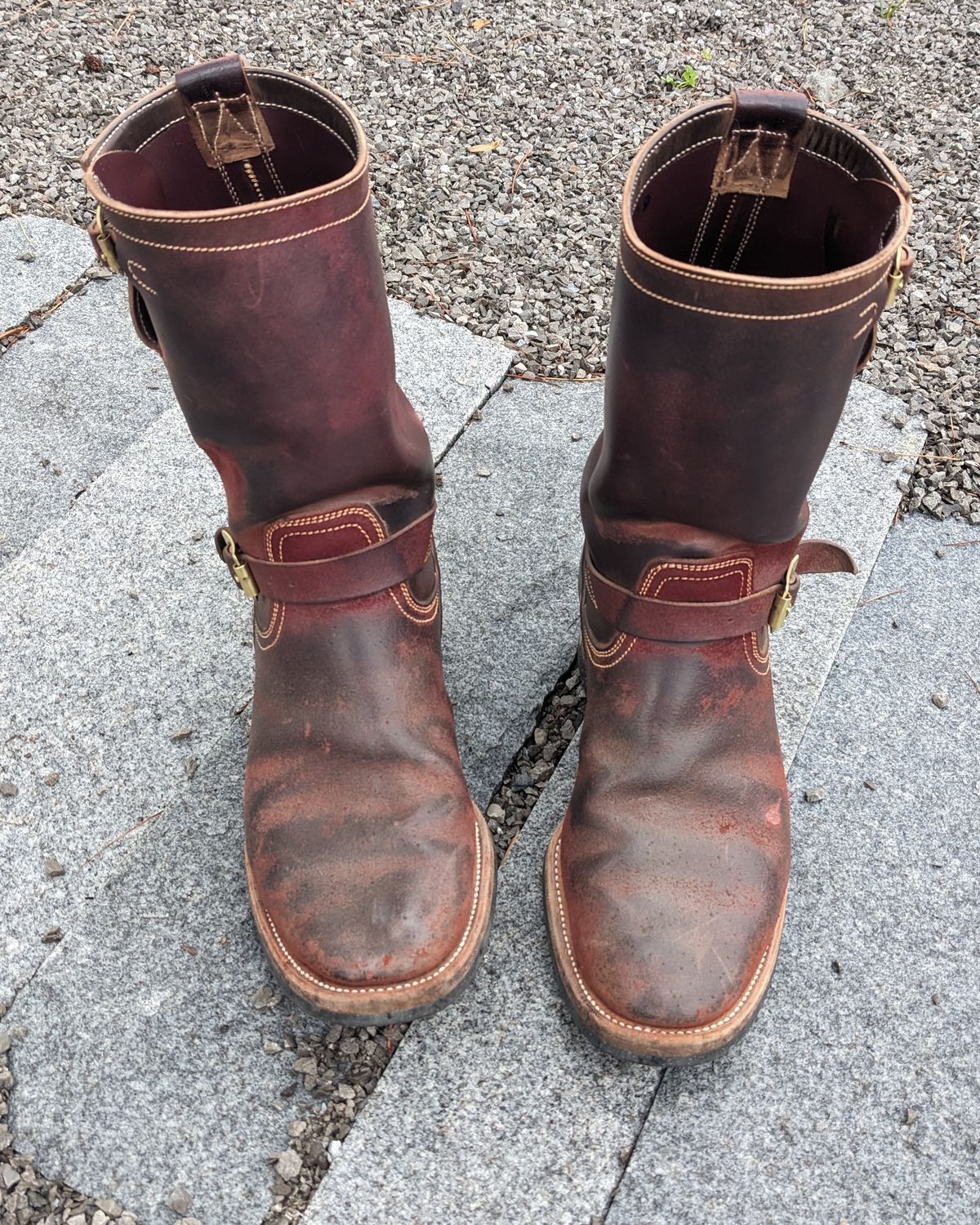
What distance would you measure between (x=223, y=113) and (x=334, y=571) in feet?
1.75

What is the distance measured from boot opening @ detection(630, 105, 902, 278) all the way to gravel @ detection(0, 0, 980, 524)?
2.92 ft

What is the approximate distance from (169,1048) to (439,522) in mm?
976

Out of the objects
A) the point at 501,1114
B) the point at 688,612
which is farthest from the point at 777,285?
the point at 501,1114

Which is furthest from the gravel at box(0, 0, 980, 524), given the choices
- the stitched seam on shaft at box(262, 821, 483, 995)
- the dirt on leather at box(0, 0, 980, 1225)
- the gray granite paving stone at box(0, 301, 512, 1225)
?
the stitched seam on shaft at box(262, 821, 483, 995)

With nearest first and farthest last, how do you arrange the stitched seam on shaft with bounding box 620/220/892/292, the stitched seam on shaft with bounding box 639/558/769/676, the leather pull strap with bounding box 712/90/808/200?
the stitched seam on shaft with bounding box 620/220/892/292 → the leather pull strap with bounding box 712/90/808/200 → the stitched seam on shaft with bounding box 639/558/769/676

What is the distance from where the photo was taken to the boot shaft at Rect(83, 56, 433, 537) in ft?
3.35

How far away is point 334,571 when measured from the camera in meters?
1.24

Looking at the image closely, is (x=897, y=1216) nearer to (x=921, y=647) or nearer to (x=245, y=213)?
(x=921, y=647)

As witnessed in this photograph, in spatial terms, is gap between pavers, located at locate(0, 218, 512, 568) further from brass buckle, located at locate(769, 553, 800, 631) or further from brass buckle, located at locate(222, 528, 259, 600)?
brass buckle, located at locate(769, 553, 800, 631)

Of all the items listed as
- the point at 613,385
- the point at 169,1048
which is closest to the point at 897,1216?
the point at 169,1048

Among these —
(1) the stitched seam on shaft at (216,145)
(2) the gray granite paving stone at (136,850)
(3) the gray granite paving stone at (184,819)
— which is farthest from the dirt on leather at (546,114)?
(1) the stitched seam on shaft at (216,145)

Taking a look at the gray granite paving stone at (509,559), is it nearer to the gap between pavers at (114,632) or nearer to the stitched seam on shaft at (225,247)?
the gap between pavers at (114,632)

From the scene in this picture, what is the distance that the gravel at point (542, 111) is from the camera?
2.25 meters

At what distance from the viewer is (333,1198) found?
1.17 meters
